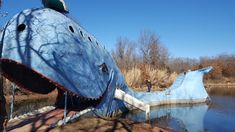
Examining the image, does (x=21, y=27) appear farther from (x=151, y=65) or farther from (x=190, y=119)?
(x=151, y=65)

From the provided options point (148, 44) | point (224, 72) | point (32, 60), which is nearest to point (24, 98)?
point (32, 60)

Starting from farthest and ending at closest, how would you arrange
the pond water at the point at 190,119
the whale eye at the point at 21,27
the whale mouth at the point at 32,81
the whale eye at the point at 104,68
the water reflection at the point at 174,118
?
the water reflection at the point at 174,118
the pond water at the point at 190,119
the whale eye at the point at 104,68
the whale mouth at the point at 32,81
the whale eye at the point at 21,27

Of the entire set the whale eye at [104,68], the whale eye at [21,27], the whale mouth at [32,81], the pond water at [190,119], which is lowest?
the pond water at [190,119]

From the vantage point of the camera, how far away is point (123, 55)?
51500 millimetres

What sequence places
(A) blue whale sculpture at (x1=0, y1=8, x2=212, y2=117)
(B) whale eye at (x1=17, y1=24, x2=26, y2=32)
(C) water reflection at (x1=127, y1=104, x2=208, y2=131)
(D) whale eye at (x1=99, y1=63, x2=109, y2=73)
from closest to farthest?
(A) blue whale sculpture at (x1=0, y1=8, x2=212, y2=117)
(B) whale eye at (x1=17, y1=24, x2=26, y2=32)
(D) whale eye at (x1=99, y1=63, x2=109, y2=73)
(C) water reflection at (x1=127, y1=104, x2=208, y2=131)

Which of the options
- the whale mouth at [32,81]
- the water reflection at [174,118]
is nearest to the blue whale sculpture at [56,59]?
the whale mouth at [32,81]

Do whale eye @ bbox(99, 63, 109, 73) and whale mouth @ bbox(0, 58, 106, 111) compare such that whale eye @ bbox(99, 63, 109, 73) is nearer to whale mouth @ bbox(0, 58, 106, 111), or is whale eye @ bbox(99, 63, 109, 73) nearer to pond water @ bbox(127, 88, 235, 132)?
whale mouth @ bbox(0, 58, 106, 111)

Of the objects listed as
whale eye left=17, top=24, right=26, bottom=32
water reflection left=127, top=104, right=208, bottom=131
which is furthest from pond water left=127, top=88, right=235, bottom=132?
whale eye left=17, top=24, right=26, bottom=32

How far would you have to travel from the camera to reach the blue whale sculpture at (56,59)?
841cm

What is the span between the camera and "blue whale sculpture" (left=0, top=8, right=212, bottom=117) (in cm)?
841

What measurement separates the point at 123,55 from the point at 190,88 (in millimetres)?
28739

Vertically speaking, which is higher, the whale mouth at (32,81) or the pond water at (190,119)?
the whale mouth at (32,81)

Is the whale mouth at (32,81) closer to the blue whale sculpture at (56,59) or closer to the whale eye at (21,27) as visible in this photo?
the blue whale sculpture at (56,59)

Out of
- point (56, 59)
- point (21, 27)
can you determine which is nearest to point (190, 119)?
point (56, 59)
